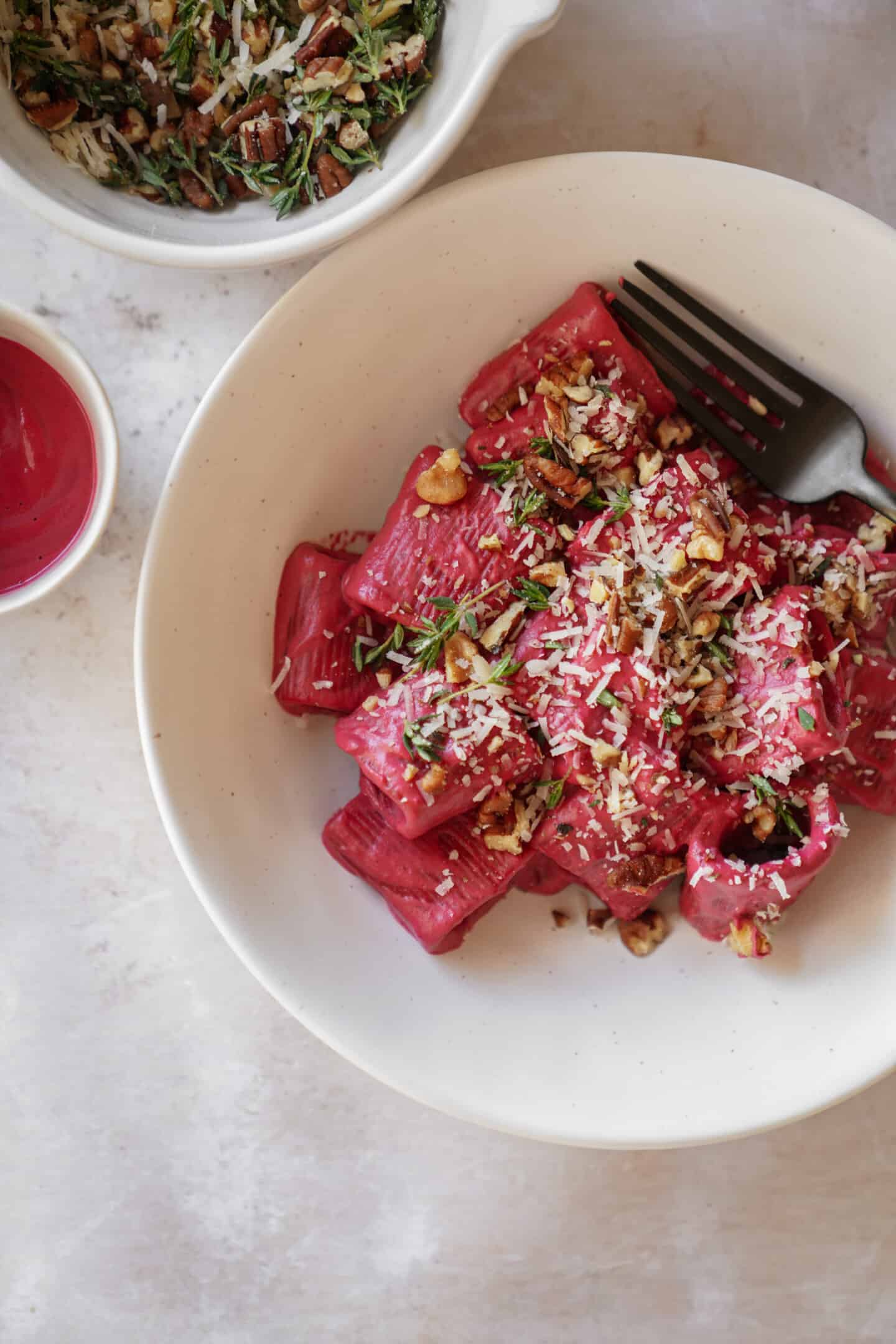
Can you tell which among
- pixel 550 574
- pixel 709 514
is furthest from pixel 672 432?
pixel 550 574

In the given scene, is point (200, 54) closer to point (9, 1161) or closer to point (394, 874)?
point (394, 874)

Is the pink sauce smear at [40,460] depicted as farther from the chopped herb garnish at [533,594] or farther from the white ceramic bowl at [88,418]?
the chopped herb garnish at [533,594]

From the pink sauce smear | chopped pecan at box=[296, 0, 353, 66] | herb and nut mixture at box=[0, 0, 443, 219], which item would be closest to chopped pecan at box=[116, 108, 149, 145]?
herb and nut mixture at box=[0, 0, 443, 219]

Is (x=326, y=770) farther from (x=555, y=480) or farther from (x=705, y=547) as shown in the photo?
(x=705, y=547)

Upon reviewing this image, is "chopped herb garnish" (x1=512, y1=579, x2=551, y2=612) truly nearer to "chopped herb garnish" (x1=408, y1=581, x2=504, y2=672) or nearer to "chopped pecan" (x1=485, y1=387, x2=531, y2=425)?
"chopped herb garnish" (x1=408, y1=581, x2=504, y2=672)

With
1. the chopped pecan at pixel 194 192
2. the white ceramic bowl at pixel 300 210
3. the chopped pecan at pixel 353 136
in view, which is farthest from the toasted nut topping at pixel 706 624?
the chopped pecan at pixel 194 192

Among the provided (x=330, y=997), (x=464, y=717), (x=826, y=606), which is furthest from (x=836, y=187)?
(x=330, y=997)
